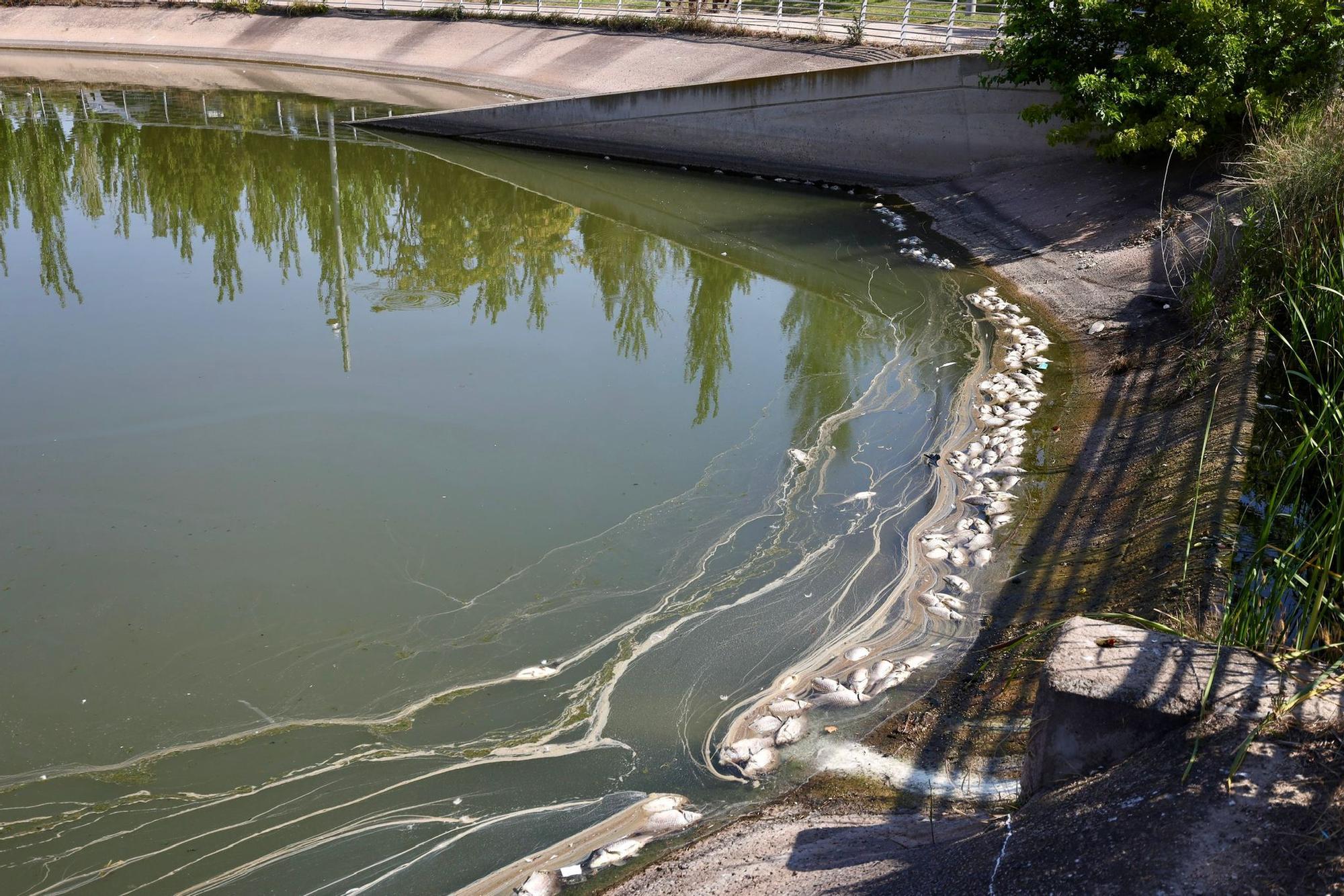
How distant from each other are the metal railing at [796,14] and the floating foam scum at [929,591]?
1160 centimetres

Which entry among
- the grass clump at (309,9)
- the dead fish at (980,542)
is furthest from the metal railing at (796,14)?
the dead fish at (980,542)

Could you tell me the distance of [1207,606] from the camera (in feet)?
14.3

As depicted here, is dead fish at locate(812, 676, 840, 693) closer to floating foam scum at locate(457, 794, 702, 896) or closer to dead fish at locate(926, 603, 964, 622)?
dead fish at locate(926, 603, 964, 622)

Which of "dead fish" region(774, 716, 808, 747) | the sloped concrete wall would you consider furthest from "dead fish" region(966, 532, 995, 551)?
the sloped concrete wall

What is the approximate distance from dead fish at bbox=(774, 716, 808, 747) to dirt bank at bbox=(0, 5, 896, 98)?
15.1 m

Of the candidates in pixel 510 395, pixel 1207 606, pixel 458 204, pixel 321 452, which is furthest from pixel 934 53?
pixel 1207 606

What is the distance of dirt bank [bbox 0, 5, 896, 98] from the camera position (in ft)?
67.6

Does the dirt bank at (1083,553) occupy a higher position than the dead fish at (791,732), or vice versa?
the dirt bank at (1083,553)

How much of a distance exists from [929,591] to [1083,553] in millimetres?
828

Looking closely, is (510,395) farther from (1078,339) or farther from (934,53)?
(934,53)

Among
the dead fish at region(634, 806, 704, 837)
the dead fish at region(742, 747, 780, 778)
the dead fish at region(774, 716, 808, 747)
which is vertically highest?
the dead fish at region(774, 716, 808, 747)

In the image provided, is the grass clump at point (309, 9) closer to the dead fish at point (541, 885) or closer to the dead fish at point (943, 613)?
the dead fish at point (943, 613)

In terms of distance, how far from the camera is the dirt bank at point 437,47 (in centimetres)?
2059

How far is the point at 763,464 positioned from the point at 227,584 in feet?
11.0
